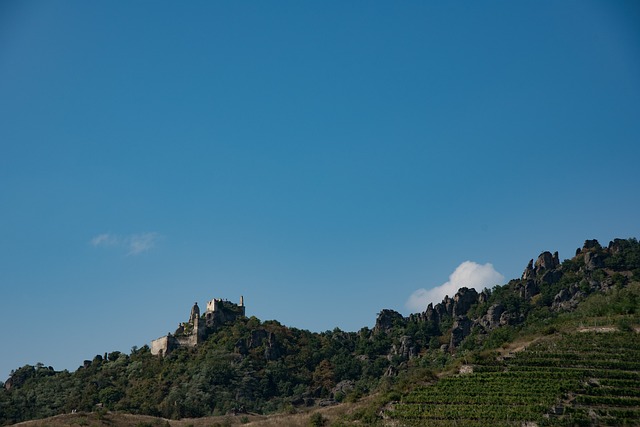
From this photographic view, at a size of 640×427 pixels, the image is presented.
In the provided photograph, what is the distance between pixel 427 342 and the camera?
4306 inches

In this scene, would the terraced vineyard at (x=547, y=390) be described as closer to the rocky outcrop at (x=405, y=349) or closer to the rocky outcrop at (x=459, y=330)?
the rocky outcrop at (x=459, y=330)

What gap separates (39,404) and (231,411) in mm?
33085

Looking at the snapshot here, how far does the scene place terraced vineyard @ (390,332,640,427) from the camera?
47594 millimetres

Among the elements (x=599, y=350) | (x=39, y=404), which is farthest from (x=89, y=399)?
(x=599, y=350)

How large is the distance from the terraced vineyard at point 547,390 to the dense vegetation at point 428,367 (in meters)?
0.11

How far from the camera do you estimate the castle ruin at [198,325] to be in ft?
382

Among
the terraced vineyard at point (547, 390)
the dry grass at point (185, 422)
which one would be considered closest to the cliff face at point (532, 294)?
the terraced vineyard at point (547, 390)

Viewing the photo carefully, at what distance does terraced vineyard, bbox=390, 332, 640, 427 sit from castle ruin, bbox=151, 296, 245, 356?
68.3 metres

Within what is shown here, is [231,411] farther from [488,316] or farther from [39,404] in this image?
[488,316]

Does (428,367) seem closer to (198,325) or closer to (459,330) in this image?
(459,330)

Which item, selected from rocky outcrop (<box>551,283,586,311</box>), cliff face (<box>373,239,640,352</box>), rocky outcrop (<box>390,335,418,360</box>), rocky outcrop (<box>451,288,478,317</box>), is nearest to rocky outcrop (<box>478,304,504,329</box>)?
cliff face (<box>373,239,640,352</box>)

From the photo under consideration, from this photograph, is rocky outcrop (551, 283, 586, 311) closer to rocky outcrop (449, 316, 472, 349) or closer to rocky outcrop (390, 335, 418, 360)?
rocky outcrop (449, 316, 472, 349)

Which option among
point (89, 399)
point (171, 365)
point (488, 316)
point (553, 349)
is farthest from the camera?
point (171, 365)

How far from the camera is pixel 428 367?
8181 centimetres
